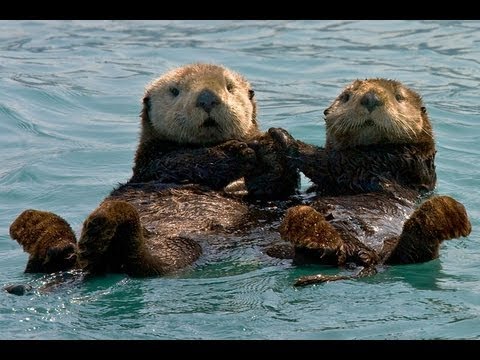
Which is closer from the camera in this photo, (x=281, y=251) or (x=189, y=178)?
(x=281, y=251)

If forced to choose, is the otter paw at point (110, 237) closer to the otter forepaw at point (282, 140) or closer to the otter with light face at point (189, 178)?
the otter with light face at point (189, 178)

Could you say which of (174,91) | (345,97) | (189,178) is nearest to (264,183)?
(189,178)

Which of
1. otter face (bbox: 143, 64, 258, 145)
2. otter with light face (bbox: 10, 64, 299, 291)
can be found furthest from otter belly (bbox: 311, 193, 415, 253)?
otter face (bbox: 143, 64, 258, 145)

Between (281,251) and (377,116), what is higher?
(377,116)

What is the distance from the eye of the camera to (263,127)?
11469 millimetres

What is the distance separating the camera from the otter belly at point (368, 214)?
655 centimetres

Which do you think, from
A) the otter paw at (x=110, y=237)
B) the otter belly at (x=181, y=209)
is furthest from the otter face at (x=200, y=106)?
the otter paw at (x=110, y=237)

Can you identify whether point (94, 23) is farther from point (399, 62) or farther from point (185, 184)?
point (185, 184)

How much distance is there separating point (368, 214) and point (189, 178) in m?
1.37

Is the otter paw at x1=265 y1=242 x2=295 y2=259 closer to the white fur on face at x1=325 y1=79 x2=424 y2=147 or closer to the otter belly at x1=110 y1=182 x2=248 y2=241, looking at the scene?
the otter belly at x1=110 y1=182 x2=248 y2=241

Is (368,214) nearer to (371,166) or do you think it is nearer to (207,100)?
(371,166)

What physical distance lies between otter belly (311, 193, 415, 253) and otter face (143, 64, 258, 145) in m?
0.95

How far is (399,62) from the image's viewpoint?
13.6 meters

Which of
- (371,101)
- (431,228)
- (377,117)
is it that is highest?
(371,101)
